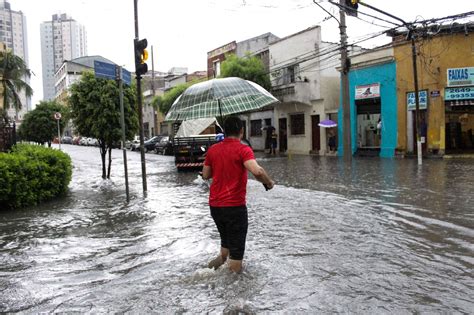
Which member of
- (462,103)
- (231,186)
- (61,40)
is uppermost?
(61,40)

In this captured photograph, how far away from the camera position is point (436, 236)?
668 centimetres

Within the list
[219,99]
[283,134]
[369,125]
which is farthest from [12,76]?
[219,99]

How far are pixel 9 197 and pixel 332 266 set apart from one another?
7.22 metres

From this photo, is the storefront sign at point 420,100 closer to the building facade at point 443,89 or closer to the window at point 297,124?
the building facade at point 443,89

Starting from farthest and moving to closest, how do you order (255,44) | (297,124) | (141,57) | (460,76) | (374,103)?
1. (255,44)
2. (297,124)
3. (374,103)
4. (460,76)
5. (141,57)

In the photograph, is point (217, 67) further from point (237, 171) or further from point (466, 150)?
point (237, 171)

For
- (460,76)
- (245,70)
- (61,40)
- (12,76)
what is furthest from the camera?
(61,40)

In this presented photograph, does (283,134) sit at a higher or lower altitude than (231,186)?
higher

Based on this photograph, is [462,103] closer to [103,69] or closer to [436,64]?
[436,64]

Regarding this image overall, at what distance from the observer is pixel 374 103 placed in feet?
89.2

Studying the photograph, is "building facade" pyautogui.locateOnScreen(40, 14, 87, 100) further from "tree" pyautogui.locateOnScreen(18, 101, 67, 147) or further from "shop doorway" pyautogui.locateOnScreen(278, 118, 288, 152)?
"shop doorway" pyautogui.locateOnScreen(278, 118, 288, 152)

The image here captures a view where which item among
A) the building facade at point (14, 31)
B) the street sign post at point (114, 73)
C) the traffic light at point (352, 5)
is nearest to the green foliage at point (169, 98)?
the building facade at point (14, 31)

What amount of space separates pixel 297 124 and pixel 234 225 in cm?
2977

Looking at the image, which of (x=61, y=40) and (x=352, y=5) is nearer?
(x=352, y=5)
